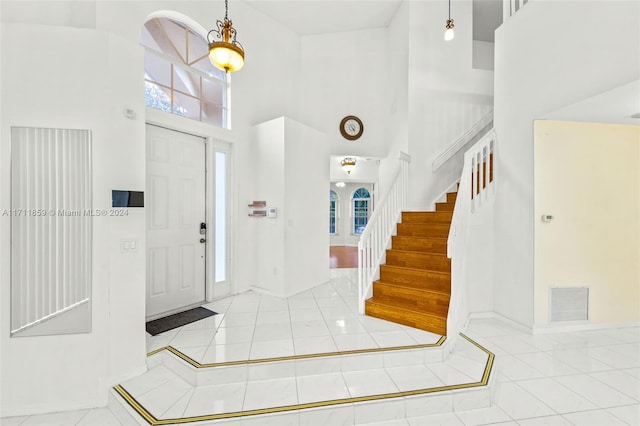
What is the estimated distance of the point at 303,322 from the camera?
10.6ft

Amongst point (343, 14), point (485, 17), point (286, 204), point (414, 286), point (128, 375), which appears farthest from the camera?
point (485, 17)

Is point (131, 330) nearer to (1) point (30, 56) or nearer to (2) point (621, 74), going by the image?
(1) point (30, 56)

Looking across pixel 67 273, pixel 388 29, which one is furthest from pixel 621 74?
pixel 67 273

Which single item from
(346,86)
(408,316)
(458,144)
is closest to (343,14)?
(346,86)

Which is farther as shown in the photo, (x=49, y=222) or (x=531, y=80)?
(x=531, y=80)

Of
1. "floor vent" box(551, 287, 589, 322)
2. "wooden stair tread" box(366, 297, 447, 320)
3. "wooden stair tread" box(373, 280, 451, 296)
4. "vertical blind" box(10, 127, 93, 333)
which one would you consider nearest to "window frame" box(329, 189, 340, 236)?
"wooden stair tread" box(373, 280, 451, 296)

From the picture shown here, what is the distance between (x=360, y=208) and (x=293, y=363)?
8618 mm

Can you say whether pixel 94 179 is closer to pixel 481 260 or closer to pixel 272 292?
pixel 272 292

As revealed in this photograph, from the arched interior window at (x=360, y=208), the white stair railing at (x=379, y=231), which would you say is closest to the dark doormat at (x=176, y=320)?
the white stair railing at (x=379, y=231)

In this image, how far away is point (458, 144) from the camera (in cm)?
496

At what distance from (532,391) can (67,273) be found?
395 centimetres

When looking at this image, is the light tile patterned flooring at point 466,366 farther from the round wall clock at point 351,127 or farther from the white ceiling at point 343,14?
the white ceiling at point 343,14

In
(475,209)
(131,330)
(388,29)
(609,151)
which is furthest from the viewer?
(388,29)

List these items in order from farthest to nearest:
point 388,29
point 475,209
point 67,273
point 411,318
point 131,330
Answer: point 388,29, point 475,209, point 411,318, point 131,330, point 67,273
